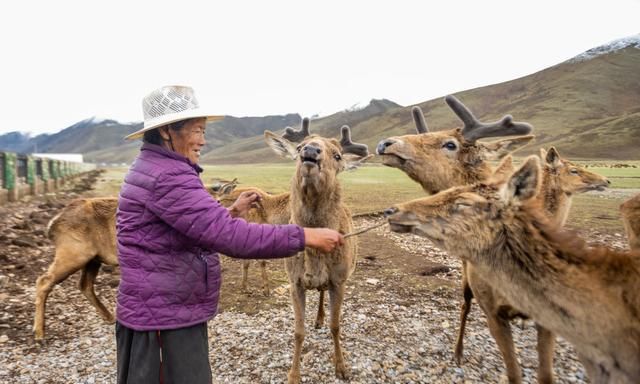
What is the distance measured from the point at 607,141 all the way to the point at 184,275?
471 feet

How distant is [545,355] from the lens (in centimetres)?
420

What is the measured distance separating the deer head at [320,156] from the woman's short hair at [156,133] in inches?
83.1

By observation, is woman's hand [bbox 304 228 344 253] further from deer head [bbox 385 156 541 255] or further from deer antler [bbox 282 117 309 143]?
deer antler [bbox 282 117 309 143]

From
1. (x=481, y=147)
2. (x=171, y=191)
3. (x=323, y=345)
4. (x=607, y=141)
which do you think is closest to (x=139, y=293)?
(x=171, y=191)

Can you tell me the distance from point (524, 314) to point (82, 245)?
756 centimetres

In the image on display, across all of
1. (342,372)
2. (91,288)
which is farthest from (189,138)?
(91,288)

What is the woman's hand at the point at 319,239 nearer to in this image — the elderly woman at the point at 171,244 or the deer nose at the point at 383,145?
the elderly woman at the point at 171,244

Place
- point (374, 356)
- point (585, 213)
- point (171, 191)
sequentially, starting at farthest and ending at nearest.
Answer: point (585, 213)
point (374, 356)
point (171, 191)

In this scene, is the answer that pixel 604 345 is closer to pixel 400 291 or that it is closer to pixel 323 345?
pixel 323 345

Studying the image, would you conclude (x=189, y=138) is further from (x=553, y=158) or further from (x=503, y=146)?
(x=553, y=158)

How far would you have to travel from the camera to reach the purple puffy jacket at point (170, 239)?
8.69 ft

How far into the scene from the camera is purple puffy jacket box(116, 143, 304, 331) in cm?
265

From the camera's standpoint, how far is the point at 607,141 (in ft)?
370

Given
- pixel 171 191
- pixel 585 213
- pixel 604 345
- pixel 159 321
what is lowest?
pixel 585 213
